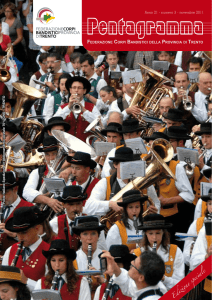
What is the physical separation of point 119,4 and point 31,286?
2620 mm

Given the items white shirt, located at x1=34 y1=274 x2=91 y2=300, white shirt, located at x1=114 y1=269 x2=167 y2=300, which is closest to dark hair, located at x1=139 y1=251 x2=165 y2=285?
white shirt, located at x1=114 y1=269 x2=167 y2=300

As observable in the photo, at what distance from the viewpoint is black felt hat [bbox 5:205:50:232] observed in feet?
20.8

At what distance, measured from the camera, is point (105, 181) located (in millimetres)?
7375

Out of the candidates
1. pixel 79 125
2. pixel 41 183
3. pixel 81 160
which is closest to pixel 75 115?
pixel 79 125

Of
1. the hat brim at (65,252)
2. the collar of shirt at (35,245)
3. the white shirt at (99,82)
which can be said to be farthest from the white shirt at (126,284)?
the white shirt at (99,82)

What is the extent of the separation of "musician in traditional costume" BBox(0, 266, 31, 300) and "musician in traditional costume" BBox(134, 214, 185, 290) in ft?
3.78

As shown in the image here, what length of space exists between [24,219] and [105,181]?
1.32 m

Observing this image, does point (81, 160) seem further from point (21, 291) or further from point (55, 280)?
point (21, 291)

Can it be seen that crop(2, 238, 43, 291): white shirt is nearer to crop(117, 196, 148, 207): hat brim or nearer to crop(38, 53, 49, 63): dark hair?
crop(117, 196, 148, 207): hat brim

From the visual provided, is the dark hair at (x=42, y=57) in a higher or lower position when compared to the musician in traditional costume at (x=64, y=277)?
higher

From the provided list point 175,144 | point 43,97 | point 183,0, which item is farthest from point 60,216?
point 43,97

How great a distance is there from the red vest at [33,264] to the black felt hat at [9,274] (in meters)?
0.56

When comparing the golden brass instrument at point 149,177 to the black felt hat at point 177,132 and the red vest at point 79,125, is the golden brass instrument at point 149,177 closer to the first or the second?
the black felt hat at point 177,132

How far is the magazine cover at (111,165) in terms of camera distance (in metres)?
5.57
